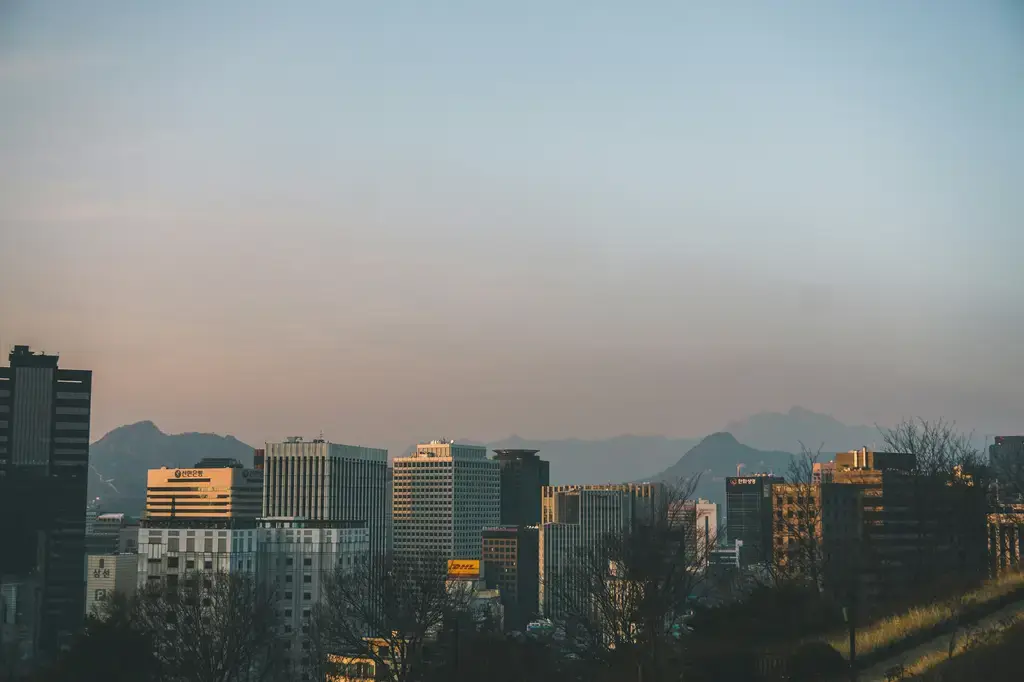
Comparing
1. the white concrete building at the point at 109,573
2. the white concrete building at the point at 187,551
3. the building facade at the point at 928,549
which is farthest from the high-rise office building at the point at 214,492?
the building facade at the point at 928,549

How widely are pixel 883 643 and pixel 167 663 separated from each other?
92.9 ft

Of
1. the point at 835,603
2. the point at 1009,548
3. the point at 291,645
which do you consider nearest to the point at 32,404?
the point at 291,645

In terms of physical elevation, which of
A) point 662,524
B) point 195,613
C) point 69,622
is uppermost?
point 662,524

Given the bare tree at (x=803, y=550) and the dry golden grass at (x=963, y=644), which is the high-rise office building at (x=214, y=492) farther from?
the dry golden grass at (x=963, y=644)

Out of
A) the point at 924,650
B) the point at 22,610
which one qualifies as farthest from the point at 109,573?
the point at 924,650

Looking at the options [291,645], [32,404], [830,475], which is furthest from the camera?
[32,404]

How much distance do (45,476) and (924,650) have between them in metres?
149

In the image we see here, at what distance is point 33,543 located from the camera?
14675 centimetres

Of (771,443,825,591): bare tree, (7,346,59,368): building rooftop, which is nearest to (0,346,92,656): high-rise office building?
(7,346,59,368): building rooftop

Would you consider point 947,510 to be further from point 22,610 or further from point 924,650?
point 22,610

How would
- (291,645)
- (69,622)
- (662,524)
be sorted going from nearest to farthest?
(662,524), (291,645), (69,622)

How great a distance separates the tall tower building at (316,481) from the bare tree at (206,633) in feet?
402

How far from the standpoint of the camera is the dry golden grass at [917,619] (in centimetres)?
2281

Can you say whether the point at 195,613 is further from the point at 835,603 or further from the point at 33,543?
the point at 33,543
